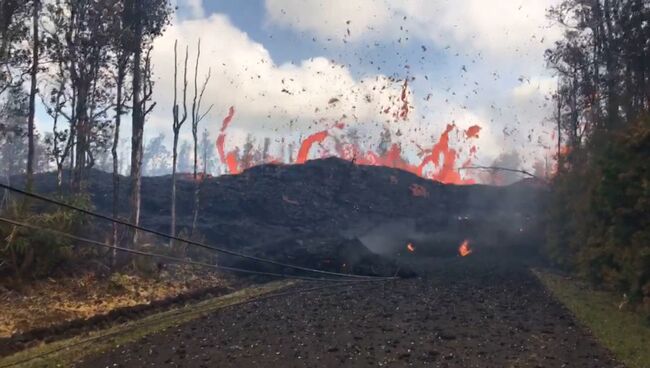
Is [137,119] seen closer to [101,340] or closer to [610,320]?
[101,340]

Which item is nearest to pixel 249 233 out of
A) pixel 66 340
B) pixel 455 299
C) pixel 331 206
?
pixel 331 206

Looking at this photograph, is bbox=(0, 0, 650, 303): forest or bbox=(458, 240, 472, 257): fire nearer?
bbox=(0, 0, 650, 303): forest

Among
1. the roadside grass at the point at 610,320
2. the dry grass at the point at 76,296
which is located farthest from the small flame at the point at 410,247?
the dry grass at the point at 76,296

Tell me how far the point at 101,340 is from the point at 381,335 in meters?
7.65

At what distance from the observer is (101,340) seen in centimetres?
1314

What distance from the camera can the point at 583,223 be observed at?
2084 cm

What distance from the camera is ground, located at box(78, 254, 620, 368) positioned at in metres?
11.2

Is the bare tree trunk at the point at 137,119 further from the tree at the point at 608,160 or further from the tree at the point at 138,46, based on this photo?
the tree at the point at 608,160

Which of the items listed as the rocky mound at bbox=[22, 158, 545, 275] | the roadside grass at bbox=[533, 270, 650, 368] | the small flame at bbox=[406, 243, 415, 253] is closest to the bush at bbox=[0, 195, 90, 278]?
the rocky mound at bbox=[22, 158, 545, 275]

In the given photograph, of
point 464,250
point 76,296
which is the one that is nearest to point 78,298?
point 76,296

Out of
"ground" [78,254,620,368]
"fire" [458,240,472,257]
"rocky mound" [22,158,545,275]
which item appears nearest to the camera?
"ground" [78,254,620,368]

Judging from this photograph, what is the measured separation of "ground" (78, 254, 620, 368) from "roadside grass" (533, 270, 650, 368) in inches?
15.5

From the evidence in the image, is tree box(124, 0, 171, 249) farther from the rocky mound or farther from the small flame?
the small flame

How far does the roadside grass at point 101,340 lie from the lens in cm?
1125
